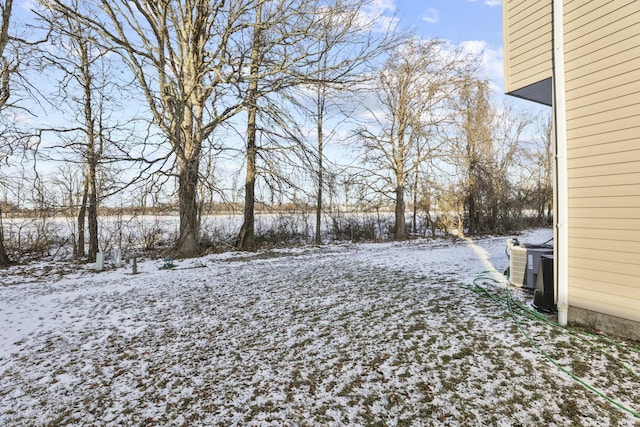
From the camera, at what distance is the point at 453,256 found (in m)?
9.56

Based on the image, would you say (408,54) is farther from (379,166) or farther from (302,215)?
(302,215)

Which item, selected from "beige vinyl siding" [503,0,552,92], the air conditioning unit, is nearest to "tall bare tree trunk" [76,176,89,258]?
"beige vinyl siding" [503,0,552,92]

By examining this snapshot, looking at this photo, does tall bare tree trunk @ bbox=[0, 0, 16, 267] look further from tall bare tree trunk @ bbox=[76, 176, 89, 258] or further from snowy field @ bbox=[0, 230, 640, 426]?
snowy field @ bbox=[0, 230, 640, 426]

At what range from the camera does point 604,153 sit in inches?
140

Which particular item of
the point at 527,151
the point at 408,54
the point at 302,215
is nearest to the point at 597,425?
the point at 302,215

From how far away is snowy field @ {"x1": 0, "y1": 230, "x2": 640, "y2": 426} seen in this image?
252 centimetres

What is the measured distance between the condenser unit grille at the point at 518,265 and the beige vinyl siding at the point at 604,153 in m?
1.70

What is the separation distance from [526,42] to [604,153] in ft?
6.46

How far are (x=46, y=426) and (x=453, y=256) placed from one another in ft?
31.2

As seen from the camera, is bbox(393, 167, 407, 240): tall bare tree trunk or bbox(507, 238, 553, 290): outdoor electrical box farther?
bbox(393, 167, 407, 240): tall bare tree trunk

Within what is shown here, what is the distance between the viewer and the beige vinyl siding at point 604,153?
3309 mm

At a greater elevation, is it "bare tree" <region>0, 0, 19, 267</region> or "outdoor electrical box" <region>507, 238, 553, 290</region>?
"bare tree" <region>0, 0, 19, 267</region>

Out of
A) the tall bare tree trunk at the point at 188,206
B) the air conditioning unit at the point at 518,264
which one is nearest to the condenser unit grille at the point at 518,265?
the air conditioning unit at the point at 518,264

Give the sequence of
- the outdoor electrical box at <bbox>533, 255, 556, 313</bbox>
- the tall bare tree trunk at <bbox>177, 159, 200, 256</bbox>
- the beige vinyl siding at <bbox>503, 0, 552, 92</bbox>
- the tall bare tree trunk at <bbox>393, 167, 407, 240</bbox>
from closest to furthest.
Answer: the beige vinyl siding at <bbox>503, 0, 552, 92</bbox>
the outdoor electrical box at <bbox>533, 255, 556, 313</bbox>
the tall bare tree trunk at <bbox>177, 159, 200, 256</bbox>
the tall bare tree trunk at <bbox>393, 167, 407, 240</bbox>
